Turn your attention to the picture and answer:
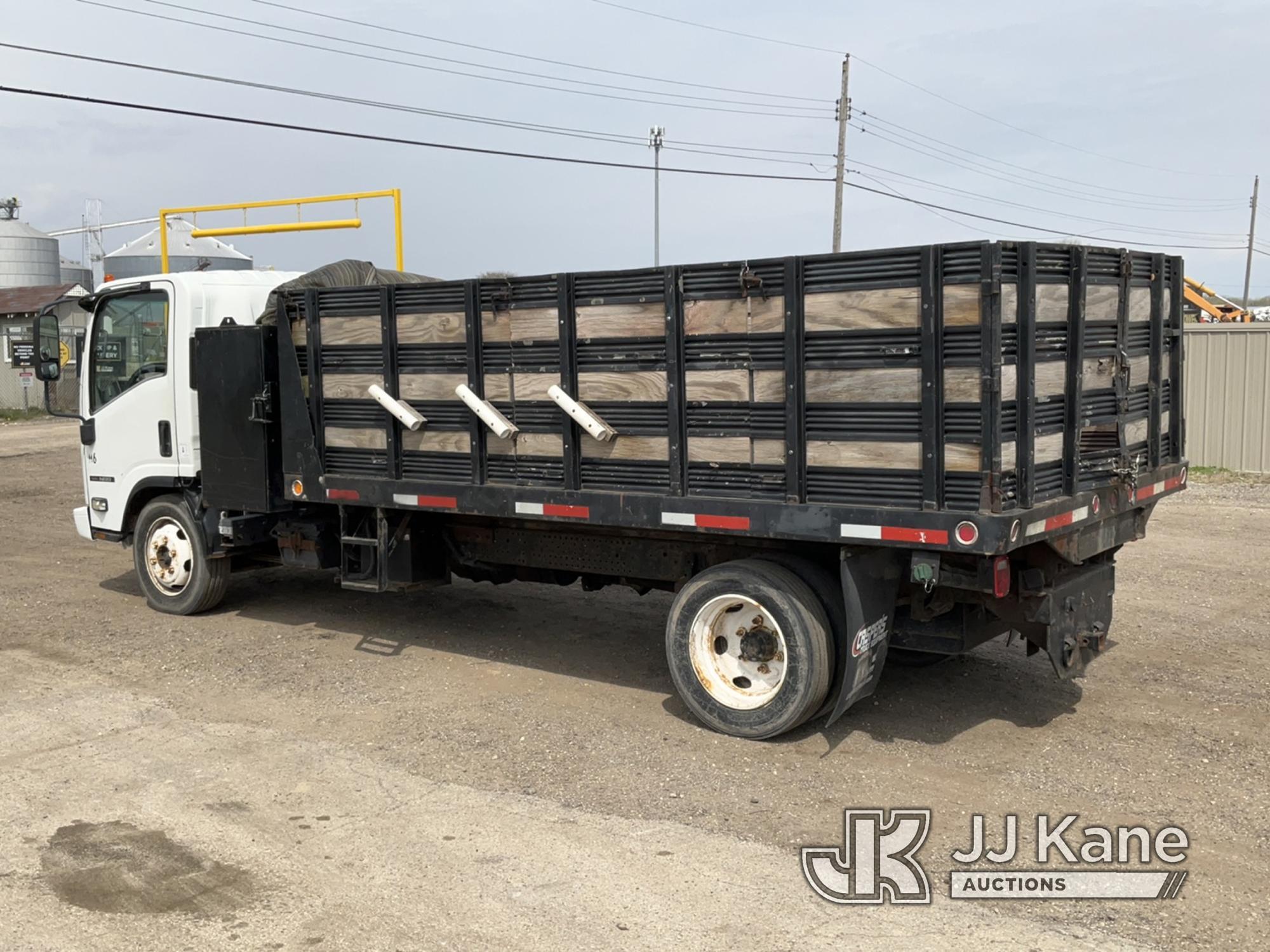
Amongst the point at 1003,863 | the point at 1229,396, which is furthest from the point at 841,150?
the point at 1003,863

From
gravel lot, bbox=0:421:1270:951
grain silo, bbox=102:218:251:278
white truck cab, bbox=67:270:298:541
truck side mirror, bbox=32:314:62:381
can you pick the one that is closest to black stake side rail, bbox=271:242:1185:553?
gravel lot, bbox=0:421:1270:951

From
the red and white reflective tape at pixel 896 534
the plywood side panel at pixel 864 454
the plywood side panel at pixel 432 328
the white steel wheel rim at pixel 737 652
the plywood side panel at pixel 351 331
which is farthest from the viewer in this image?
the plywood side panel at pixel 351 331

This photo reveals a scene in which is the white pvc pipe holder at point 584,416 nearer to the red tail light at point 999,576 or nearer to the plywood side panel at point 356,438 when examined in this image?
the plywood side panel at point 356,438

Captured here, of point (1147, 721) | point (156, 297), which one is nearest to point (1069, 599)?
point (1147, 721)

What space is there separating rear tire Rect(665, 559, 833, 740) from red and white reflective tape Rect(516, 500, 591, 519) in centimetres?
72

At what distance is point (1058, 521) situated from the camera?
5551mm

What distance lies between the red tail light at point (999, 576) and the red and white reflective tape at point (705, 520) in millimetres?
1241

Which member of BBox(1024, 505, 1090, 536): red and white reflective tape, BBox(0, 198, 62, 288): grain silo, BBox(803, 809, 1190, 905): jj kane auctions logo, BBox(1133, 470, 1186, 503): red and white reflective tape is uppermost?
BBox(0, 198, 62, 288): grain silo

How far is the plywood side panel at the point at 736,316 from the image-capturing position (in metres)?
5.78

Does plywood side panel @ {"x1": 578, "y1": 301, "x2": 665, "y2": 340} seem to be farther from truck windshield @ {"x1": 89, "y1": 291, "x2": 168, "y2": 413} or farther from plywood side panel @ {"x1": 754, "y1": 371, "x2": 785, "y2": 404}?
truck windshield @ {"x1": 89, "y1": 291, "x2": 168, "y2": 413}

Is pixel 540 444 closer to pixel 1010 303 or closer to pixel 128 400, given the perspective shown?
pixel 1010 303

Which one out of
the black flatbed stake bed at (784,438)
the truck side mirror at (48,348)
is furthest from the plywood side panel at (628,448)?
A: the truck side mirror at (48,348)

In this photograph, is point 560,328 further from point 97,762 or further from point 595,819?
point 97,762

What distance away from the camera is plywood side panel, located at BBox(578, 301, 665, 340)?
617 centimetres
